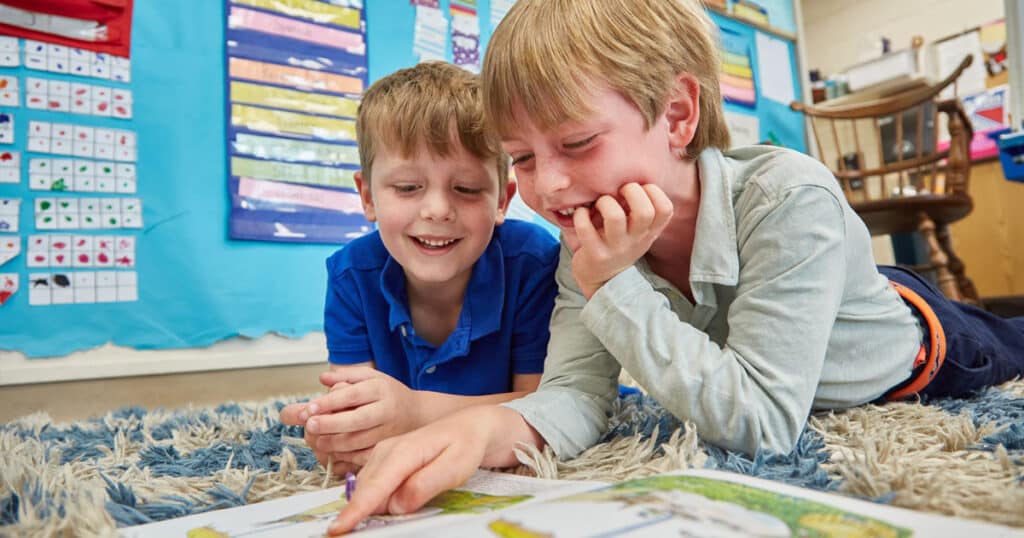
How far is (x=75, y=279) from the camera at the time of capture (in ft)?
4.15

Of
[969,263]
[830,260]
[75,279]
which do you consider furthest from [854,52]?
[75,279]

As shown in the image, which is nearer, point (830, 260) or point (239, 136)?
point (830, 260)

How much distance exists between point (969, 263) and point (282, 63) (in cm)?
292

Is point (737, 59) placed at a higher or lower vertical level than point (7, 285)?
higher

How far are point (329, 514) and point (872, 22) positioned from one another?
366cm

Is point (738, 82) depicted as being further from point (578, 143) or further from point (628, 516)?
point (628, 516)

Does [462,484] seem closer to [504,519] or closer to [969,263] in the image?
[504,519]

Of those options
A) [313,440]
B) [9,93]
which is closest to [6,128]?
[9,93]

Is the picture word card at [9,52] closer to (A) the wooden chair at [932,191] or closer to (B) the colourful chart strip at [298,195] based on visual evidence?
(B) the colourful chart strip at [298,195]

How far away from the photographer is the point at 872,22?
3225mm

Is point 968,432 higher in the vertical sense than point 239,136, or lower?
lower

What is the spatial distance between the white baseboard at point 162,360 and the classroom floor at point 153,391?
2 cm

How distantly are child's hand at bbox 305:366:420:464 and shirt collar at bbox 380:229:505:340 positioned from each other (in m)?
0.24

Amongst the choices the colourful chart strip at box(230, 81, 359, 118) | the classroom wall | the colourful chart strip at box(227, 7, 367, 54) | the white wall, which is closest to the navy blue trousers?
the colourful chart strip at box(230, 81, 359, 118)
